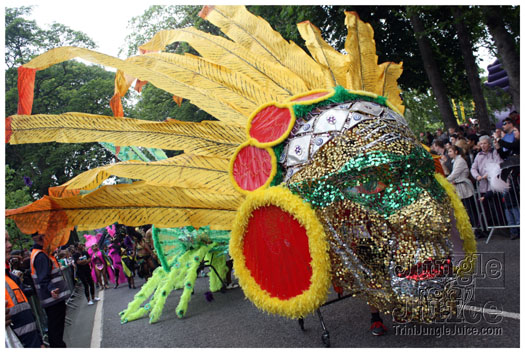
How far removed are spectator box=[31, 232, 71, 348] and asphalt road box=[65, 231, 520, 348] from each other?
73 cm

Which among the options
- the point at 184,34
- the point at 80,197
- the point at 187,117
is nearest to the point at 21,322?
the point at 80,197

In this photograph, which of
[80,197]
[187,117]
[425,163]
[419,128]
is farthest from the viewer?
[419,128]

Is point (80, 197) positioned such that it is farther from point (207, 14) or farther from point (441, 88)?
point (441, 88)

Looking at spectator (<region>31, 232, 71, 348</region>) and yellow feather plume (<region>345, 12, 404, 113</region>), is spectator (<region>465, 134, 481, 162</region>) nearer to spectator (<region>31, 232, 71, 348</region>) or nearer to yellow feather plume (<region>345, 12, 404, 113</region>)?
yellow feather plume (<region>345, 12, 404, 113</region>)

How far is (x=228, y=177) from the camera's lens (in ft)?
11.4

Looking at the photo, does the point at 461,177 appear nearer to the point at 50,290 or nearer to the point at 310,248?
the point at 310,248

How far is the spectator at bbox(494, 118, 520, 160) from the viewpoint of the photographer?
20.7ft

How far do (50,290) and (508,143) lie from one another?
20.0 ft

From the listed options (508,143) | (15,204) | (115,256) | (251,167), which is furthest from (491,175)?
(15,204)

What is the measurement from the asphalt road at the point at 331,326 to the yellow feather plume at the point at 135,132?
69.8 inches

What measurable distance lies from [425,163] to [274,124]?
3.54 feet

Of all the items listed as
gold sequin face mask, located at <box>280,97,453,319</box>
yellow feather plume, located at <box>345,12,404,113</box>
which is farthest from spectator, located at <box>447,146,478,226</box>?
gold sequin face mask, located at <box>280,97,453,319</box>

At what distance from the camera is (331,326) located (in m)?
4.00

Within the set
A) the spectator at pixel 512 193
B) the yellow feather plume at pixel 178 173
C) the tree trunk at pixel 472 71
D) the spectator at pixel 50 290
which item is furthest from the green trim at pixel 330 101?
the tree trunk at pixel 472 71
